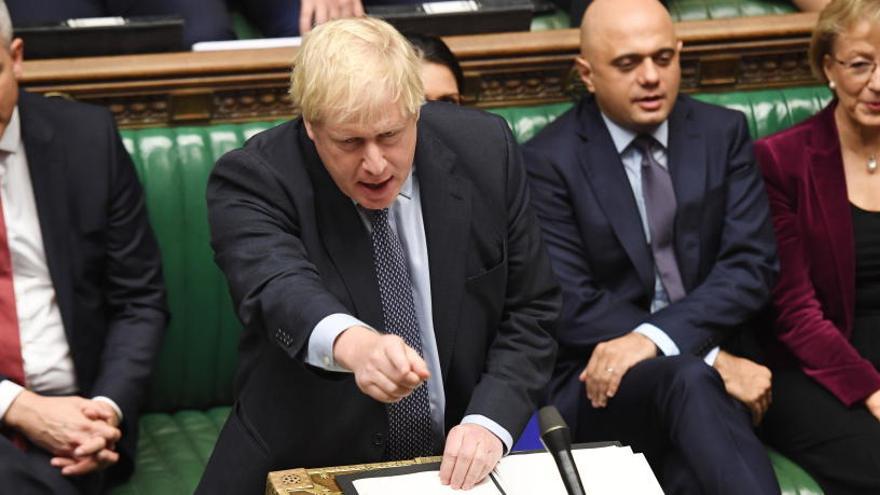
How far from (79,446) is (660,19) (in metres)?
1.19

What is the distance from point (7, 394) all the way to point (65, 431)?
103mm

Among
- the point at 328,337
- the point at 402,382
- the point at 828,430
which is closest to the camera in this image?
the point at 402,382

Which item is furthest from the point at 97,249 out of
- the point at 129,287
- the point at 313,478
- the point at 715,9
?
the point at 715,9

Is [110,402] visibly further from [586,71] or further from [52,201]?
[586,71]

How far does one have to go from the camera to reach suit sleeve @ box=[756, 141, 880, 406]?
253 cm

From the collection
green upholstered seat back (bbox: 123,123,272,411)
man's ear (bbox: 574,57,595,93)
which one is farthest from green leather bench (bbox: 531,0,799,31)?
green upholstered seat back (bbox: 123,123,272,411)

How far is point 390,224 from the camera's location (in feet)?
6.22

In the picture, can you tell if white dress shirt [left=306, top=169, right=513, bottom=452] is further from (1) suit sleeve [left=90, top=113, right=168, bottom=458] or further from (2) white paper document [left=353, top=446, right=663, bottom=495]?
(1) suit sleeve [left=90, top=113, right=168, bottom=458]

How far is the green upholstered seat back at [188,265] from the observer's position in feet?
8.39

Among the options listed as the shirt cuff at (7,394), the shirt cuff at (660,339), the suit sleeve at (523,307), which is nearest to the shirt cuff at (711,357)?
the shirt cuff at (660,339)

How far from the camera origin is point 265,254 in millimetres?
1764

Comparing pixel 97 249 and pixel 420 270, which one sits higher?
pixel 420 270

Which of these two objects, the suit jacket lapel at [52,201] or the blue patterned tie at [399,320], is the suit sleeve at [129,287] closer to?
the suit jacket lapel at [52,201]

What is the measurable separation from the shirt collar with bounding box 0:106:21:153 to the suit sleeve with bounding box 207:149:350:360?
503 millimetres
